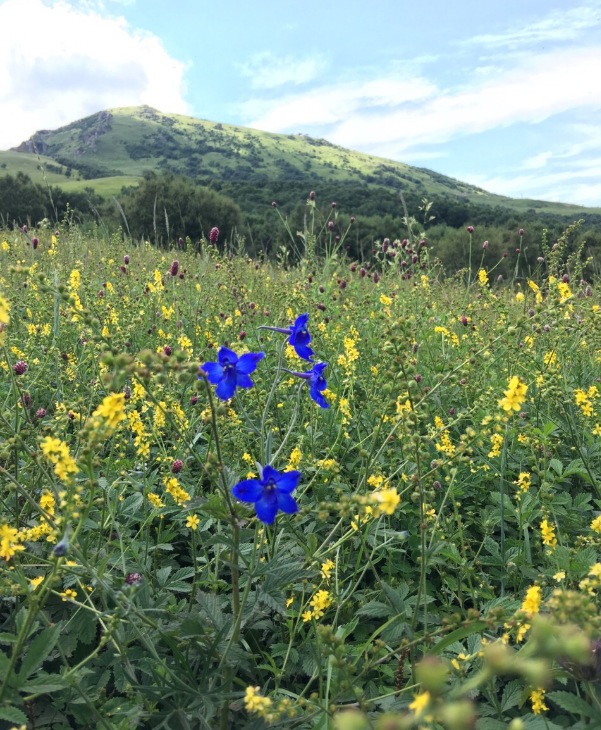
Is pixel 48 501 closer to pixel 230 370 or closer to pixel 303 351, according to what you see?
pixel 230 370

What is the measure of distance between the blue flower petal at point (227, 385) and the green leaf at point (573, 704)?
1245 millimetres

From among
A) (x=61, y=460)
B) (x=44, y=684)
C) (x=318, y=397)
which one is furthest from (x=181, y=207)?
(x=44, y=684)

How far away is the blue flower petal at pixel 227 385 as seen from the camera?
1.31 metres

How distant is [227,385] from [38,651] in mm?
876

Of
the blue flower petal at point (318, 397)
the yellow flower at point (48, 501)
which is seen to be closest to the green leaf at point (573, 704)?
the blue flower petal at point (318, 397)

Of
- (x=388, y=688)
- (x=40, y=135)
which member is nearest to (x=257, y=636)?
(x=388, y=688)

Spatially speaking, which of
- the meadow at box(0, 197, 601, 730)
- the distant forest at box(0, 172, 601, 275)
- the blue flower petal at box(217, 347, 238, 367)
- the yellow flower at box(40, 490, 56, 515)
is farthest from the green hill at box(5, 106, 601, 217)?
the blue flower petal at box(217, 347, 238, 367)

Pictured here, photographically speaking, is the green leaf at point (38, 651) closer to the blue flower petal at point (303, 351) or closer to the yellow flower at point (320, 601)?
the yellow flower at point (320, 601)

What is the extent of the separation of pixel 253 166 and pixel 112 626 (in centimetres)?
11790

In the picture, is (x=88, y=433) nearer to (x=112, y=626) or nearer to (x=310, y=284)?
(x=112, y=626)

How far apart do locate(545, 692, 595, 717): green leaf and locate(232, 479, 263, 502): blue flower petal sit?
1014 millimetres

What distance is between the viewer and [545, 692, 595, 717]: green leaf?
4.03ft

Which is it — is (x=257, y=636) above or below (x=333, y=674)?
below

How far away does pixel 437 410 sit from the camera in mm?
3299
